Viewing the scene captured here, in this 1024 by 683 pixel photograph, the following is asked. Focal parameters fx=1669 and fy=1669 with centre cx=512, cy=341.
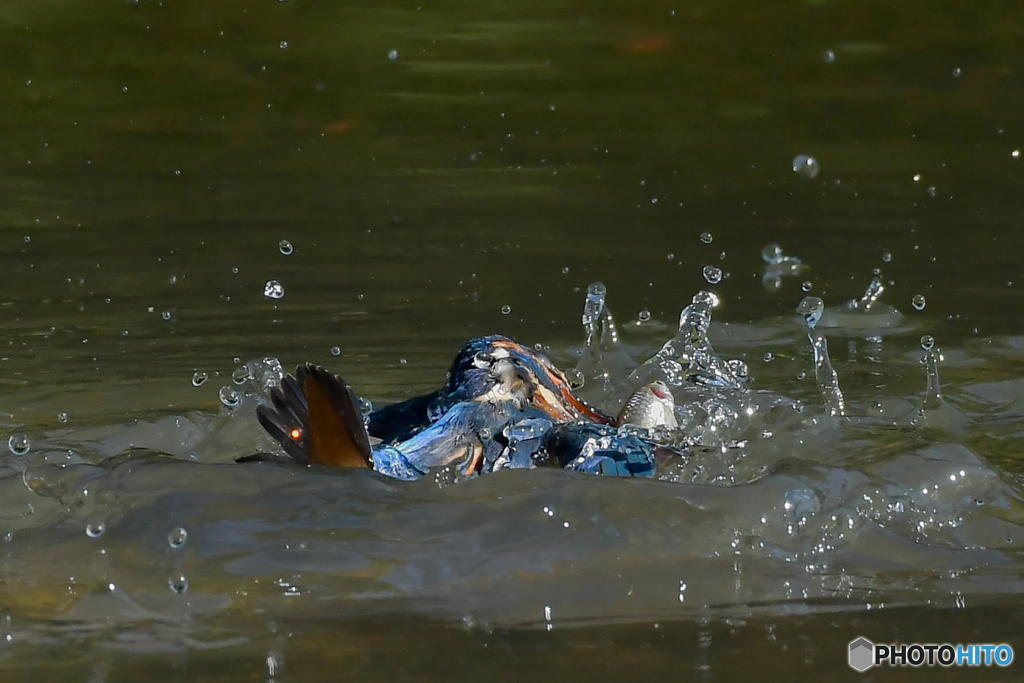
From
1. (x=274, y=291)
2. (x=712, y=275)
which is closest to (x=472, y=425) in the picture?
(x=274, y=291)

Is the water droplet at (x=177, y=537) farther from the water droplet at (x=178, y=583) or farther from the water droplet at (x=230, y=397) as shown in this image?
the water droplet at (x=230, y=397)

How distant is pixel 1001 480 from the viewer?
145 inches

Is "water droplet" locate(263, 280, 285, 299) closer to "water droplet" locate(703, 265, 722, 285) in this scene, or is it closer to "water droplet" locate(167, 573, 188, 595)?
"water droplet" locate(703, 265, 722, 285)

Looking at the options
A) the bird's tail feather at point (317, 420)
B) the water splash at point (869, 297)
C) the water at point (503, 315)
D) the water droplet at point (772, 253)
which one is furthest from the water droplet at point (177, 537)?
the water droplet at point (772, 253)

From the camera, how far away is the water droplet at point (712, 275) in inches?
227

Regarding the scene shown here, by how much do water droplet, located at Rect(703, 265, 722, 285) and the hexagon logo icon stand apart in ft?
9.77

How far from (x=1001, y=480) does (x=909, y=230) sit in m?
2.94

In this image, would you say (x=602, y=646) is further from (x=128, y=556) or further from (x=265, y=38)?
(x=265, y=38)

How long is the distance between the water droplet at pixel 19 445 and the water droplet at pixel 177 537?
34.4 inches

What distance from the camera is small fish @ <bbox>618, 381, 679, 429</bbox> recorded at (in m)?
3.93

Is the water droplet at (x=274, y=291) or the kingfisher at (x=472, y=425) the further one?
the water droplet at (x=274, y=291)

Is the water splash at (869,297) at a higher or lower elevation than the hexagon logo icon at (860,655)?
higher

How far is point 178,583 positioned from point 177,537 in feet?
0.60

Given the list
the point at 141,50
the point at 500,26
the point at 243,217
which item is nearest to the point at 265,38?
the point at 141,50
